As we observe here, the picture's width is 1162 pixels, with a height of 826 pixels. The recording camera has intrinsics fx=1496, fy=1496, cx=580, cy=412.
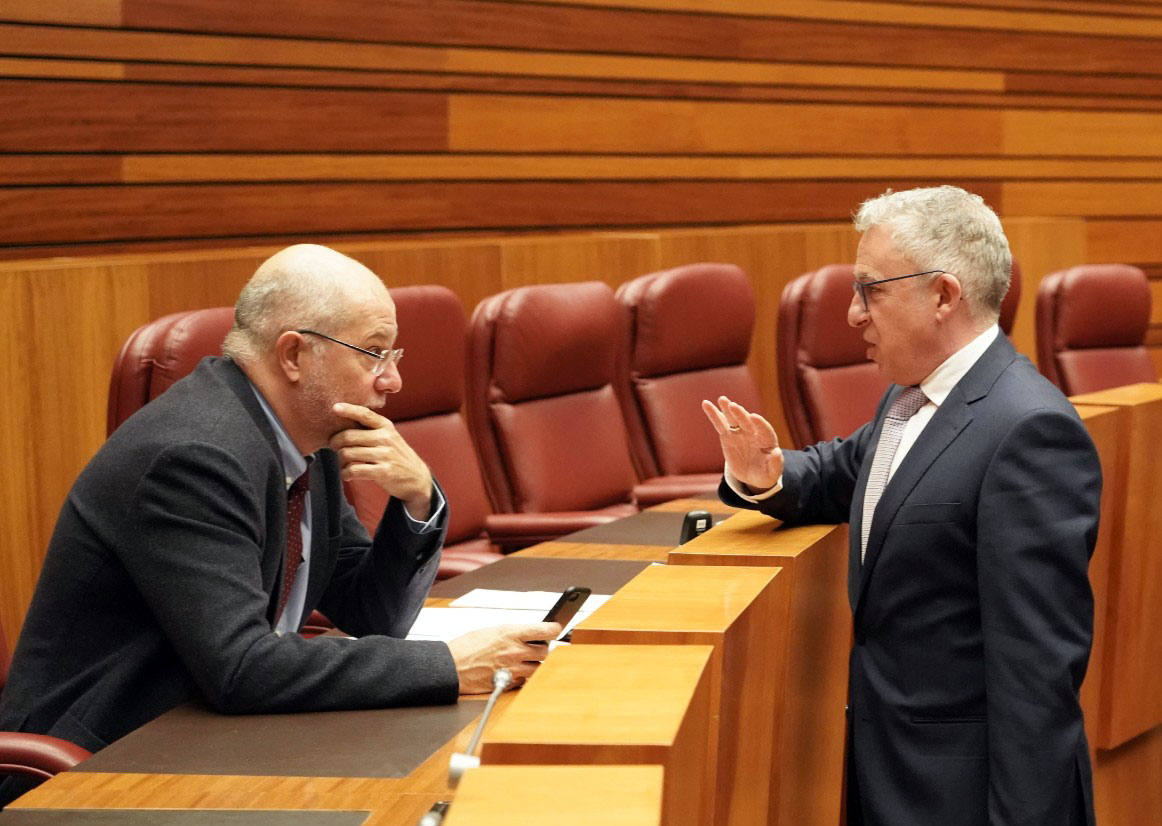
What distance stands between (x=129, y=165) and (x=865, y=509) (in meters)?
2.50

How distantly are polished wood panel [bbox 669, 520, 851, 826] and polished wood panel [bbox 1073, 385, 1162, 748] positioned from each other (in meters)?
0.80

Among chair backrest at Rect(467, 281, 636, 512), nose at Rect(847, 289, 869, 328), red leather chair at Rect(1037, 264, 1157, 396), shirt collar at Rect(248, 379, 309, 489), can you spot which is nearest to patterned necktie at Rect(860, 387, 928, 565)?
nose at Rect(847, 289, 869, 328)

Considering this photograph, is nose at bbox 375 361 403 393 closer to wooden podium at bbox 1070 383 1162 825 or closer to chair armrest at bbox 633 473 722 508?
wooden podium at bbox 1070 383 1162 825

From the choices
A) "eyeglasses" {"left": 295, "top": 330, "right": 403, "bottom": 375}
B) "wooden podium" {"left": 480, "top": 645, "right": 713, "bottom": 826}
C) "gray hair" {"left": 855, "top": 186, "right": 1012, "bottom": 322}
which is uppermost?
"gray hair" {"left": 855, "top": 186, "right": 1012, "bottom": 322}

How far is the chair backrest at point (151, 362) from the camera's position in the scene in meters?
2.19

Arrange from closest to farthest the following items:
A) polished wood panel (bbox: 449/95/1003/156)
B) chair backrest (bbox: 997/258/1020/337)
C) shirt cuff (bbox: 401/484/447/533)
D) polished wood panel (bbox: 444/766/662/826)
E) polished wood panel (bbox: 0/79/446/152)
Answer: polished wood panel (bbox: 444/766/662/826), shirt cuff (bbox: 401/484/447/533), polished wood panel (bbox: 0/79/446/152), chair backrest (bbox: 997/258/1020/337), polished wood panel (bbox: 449/95/1003/156)

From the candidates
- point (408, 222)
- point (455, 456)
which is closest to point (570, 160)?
point (408, 222)

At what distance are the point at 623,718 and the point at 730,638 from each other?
275mm

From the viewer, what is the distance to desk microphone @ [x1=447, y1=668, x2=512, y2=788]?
3.70 feet

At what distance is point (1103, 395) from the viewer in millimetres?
2693

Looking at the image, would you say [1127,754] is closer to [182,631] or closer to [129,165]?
[182,631]

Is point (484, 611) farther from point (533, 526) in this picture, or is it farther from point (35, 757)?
point (533, 526)

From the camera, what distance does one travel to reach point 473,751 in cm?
135

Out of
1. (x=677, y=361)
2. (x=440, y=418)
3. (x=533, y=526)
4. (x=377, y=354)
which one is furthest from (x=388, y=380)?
(x=677, y=361)
